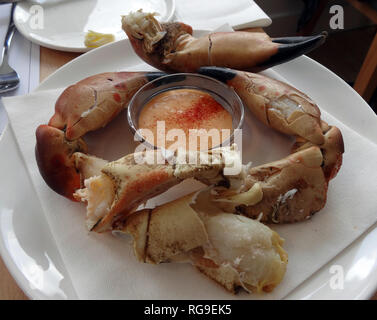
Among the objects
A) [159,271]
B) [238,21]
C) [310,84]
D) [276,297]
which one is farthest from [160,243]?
[238,21]

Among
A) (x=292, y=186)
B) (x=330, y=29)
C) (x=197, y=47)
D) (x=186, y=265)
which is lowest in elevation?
(x=330, y=29)

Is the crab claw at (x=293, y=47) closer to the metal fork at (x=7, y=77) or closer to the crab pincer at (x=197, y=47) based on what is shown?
the crab pincer at (x=197, y=47)

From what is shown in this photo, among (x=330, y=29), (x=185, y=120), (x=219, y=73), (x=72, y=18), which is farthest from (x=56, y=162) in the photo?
(x=330, y=29)

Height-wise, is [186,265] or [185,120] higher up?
[185,120]

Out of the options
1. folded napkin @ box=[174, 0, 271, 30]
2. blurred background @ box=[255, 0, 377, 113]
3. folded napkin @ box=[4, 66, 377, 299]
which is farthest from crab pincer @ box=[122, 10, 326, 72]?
blurred background @ box=[255, 0, 377, 113]

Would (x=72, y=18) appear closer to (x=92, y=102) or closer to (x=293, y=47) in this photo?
(x=92, y=102)

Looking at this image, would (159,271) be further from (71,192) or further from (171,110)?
(171,110)

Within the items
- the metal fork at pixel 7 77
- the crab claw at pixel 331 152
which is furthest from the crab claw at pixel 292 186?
the metal fork at pixel 7 77
